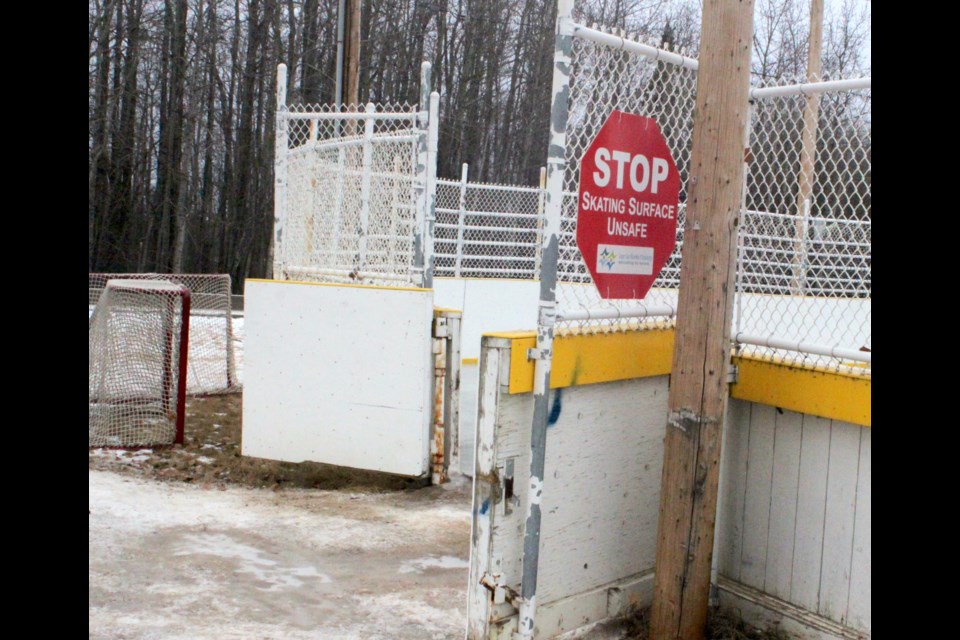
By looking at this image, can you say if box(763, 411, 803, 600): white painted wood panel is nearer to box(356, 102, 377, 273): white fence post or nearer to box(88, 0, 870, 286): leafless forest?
box(356, 102, 377, 273): white fence post

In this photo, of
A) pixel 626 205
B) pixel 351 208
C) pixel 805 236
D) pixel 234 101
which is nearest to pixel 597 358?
pixel 626 205

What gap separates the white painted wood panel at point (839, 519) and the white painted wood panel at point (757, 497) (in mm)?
321

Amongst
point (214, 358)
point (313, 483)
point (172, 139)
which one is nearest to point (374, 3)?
point (172, 139)

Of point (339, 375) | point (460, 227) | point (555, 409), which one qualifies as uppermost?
point (460, 227)

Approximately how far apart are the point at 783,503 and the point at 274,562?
106 inches

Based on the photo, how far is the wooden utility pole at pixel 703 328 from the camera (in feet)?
→ 11.7

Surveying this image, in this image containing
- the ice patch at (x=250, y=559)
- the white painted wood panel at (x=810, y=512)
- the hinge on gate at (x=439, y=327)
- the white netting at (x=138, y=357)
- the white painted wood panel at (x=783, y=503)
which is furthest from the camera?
the white netting at (x=138, y=357)

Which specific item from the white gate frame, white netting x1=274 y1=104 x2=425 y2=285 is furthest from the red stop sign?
white netting x1=274 y1=104 x2=425 y2=285

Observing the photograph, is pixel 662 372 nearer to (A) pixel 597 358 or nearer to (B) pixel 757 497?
(A) pixel 597 358

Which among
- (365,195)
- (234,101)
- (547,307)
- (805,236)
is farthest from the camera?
(234,101)

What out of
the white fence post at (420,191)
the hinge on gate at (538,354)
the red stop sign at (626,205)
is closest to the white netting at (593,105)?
the red stop sign at (626,205)

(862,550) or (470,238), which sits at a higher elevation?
(470,238)

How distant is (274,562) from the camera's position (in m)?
5.01

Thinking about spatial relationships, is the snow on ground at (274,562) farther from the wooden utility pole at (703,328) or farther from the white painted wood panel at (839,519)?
the white painted wood panel at (839,519)
